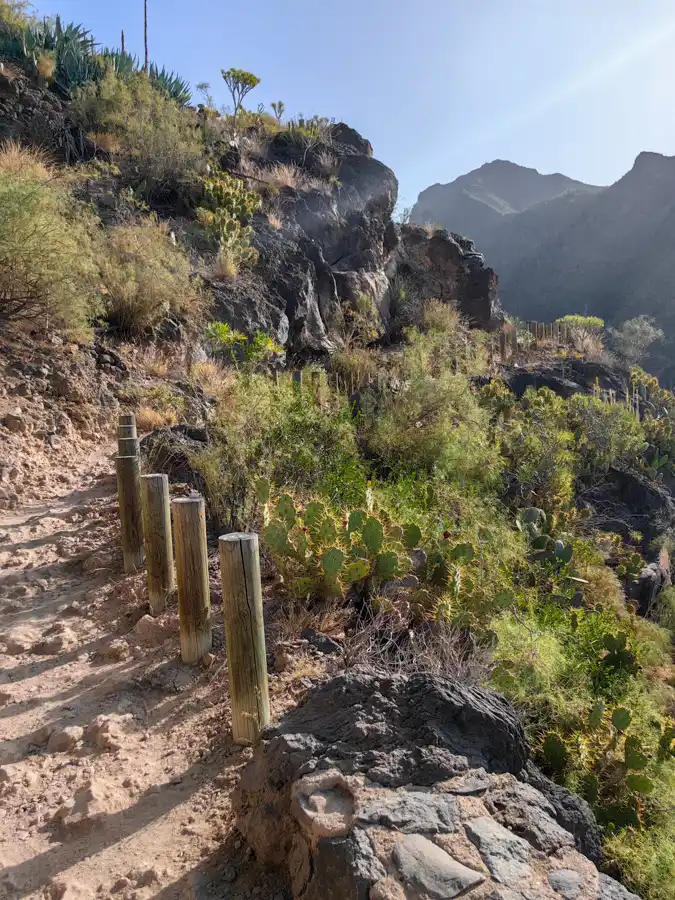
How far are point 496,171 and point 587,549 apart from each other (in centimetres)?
9070

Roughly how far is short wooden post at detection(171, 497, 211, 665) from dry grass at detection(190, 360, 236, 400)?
4987mm

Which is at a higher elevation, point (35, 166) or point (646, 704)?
point (35, 166)

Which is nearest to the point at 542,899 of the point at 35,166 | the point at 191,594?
the point at 191,594

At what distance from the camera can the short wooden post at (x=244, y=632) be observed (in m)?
2.41

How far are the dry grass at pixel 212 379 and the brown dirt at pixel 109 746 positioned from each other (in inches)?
163

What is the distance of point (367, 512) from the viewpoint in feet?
15.9

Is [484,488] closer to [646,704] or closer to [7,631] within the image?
[646,704]

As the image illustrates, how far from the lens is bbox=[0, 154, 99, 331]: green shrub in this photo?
6.21m

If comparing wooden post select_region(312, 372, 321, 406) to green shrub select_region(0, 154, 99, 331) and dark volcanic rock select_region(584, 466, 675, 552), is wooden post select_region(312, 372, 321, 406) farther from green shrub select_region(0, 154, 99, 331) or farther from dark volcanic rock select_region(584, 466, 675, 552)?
dark volcanic rock select_region(584, 466, 675, 552)

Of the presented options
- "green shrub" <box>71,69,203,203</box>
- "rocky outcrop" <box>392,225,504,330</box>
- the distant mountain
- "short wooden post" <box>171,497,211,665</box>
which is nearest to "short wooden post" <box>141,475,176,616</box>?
"short wooden post" <box>171,497,211,665</box>

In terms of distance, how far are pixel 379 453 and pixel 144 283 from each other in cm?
447

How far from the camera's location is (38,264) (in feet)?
21.2

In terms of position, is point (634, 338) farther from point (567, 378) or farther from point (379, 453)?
point (379, 453)

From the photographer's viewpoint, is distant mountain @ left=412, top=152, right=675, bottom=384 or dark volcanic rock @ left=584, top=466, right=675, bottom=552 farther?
distant mountain @ left=412, top=152, right=675, bottom=384
